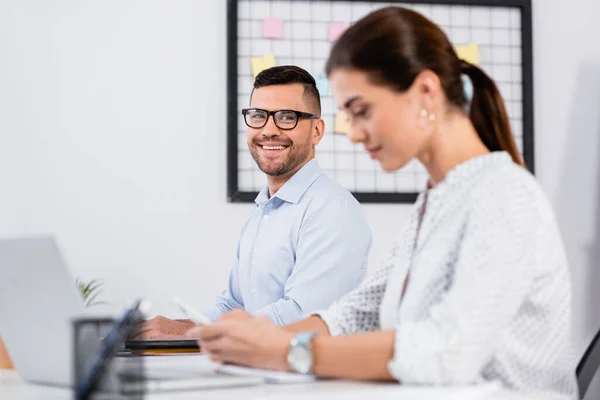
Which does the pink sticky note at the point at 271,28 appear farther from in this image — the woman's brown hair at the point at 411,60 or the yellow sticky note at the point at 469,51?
the woman's brown hair at the point at 411,60

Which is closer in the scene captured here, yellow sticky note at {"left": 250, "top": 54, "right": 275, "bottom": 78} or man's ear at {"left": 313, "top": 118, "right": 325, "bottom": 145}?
man's ear at {"left": 313, "top": 118, "right": 325, "bottom": 145}

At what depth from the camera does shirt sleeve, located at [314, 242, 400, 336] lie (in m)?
1.56

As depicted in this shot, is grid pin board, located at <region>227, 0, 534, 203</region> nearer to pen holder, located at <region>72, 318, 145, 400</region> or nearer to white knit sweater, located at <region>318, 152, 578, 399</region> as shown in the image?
white knit sweater, located at <region>318, 152, 578, 399</region>

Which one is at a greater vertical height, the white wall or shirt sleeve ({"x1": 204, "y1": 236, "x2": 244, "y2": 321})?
the white wall

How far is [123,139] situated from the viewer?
3033 millimetres

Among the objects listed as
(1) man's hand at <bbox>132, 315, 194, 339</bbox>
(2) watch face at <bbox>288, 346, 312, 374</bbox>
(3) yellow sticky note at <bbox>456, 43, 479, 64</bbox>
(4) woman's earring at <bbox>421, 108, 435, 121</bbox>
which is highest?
(3) yellow sticky note at <bbox>456, 43, 479, 64</bbox>

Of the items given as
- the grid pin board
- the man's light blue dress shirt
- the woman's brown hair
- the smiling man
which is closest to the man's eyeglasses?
the smiling man

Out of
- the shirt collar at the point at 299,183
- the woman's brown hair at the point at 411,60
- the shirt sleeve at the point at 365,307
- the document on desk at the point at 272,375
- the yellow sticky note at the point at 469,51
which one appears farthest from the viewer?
the yellow sticky note at the point at 469,51

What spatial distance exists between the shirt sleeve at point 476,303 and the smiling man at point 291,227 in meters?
0.92

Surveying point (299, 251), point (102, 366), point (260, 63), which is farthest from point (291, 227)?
point (102, 366)

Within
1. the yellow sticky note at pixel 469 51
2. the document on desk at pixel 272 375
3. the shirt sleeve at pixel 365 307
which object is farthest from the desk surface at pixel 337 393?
the yellow sticky note at pixel 469 51

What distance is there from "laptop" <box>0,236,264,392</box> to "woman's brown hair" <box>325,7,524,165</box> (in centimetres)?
49

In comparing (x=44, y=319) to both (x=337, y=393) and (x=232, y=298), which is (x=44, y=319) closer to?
(x=337, y=393)

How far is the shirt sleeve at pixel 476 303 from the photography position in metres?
1.16
